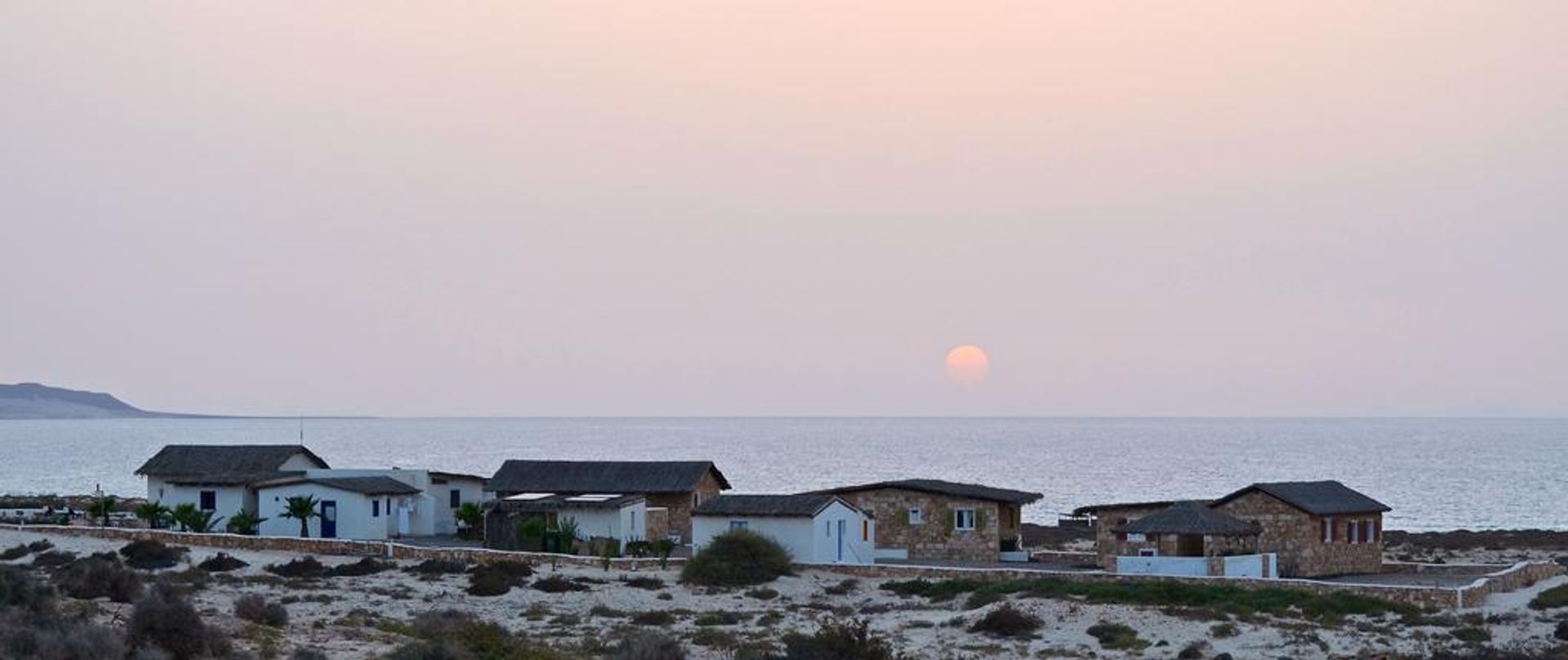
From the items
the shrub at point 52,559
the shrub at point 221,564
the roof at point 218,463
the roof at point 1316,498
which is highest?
the roof at point 218,463

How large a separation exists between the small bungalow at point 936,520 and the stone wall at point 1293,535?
23.0 ft

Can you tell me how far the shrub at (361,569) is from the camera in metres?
46.2

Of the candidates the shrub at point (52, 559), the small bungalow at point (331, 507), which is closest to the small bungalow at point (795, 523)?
the small bungalow at point (331, 507)

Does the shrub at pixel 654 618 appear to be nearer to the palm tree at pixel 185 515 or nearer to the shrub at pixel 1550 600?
the shrub at pixel 1550 600

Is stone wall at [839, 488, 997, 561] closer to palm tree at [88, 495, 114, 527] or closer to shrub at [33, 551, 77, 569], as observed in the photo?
shrub at [33, 551, 77, 569]

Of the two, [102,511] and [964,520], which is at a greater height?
[964,520]

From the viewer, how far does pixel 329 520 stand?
5728 cm

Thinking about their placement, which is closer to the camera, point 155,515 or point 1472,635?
point 1472,635

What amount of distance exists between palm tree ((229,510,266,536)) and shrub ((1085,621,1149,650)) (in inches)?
1175

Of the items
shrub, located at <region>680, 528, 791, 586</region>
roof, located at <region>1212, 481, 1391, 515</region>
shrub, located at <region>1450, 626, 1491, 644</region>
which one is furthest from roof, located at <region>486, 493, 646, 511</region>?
shrub, located at <region>1450, 626, 1491, 644</region>

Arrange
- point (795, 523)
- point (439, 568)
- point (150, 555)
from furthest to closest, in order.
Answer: point (795, 523), point (150, 555), point (439, 568)

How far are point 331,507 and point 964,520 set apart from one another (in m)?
20.0

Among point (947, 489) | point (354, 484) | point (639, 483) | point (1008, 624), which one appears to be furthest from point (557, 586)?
point (354, 484)

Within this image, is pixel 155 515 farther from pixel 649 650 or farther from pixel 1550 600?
pixel 1550 600
